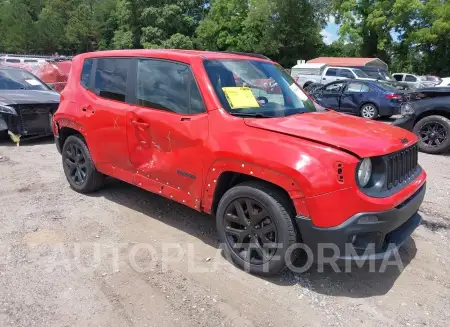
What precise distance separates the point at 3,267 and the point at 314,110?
3173mm

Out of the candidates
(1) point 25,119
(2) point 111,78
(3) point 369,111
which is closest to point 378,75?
(3) point 369,111

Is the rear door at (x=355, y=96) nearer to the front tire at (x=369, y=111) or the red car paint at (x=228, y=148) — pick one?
the front tire at (x=369, y=111)

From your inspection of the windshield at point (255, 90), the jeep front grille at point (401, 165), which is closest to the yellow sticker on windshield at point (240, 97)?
the windshield at point (255, 90)

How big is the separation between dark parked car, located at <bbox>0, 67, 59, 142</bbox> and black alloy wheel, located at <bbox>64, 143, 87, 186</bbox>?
3312mm

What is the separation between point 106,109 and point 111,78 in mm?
365

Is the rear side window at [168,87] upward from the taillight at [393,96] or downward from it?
upward

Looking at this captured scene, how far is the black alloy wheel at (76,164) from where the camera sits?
16.7 feet

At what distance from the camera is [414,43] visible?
130 ft

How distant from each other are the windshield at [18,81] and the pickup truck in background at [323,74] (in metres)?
14.2

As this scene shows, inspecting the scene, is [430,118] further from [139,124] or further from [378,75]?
[378,75]

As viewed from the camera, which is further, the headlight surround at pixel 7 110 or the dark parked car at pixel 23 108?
the dark parked car at pixel 23 108

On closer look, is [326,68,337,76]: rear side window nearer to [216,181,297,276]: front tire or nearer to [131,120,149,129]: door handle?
[131,120,149,129]: door handle

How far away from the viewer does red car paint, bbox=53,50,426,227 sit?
9.59 ft

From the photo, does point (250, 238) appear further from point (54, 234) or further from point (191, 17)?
point (191, 17)
